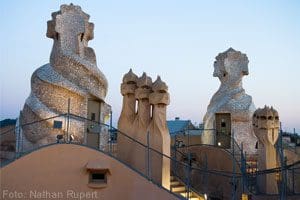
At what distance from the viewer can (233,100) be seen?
15867 millimetres

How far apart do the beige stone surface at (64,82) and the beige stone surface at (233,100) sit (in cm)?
593

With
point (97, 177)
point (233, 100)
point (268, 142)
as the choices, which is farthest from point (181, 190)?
point (233, 100)

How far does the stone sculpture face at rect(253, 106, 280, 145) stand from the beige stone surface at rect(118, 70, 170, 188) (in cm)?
375

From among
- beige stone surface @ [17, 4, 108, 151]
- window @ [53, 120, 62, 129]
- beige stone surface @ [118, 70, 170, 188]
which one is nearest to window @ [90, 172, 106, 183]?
beige stone surface @ [118, 70, 170, 188]

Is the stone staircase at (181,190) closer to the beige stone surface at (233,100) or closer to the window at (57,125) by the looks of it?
the window at (57,125)

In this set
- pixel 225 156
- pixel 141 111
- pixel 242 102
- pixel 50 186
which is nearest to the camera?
pixel 50 186

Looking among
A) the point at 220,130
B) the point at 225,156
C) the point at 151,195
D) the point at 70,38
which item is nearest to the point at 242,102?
the point at 220,130

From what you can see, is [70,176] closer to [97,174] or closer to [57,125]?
[97,174]

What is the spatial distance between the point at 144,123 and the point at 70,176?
215cm

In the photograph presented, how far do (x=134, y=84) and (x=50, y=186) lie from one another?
118 inches

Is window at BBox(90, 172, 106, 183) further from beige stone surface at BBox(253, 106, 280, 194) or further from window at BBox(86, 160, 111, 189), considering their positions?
beige stone surface at BBox(253, 106, 280, 194)

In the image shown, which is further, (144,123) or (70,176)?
(144,123)

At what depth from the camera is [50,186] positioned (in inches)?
257

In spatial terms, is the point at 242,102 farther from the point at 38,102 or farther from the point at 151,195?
the point at 151,195
